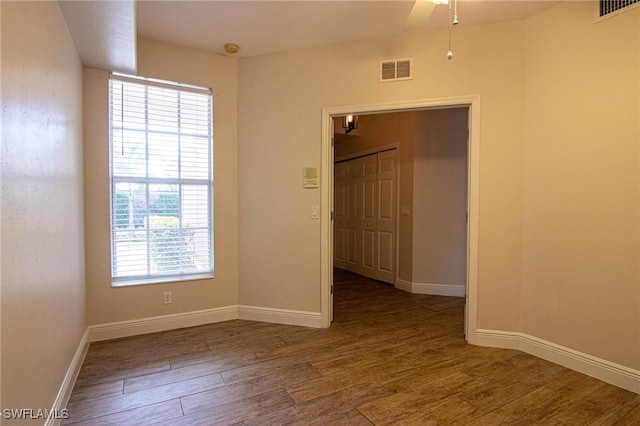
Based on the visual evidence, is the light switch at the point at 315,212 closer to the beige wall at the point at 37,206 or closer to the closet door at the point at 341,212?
the beige wall at the point at 37,206

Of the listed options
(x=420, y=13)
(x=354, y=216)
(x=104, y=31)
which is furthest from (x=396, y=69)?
(x=354, y=216)

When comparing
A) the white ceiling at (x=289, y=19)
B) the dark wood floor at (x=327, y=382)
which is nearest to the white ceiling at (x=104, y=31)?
the white ceiling at (x=289, y=19)

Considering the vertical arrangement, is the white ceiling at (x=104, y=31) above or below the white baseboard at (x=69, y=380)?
above

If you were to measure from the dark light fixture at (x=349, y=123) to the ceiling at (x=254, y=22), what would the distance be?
2382 mm

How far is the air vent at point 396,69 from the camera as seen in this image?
112 inches

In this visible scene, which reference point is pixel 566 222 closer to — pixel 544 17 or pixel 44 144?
pixel 544 17

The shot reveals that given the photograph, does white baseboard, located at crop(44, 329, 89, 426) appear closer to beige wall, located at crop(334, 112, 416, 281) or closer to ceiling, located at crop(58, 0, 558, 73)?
ceiling, located at crop(58, 0, 558, 73)

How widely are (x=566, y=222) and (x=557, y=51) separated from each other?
129 cm

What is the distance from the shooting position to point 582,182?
2.30 meters

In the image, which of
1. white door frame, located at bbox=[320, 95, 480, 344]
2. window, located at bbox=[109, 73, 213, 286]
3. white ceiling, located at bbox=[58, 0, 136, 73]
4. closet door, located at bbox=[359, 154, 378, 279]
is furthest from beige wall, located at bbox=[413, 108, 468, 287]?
white ceiling, located at bbox=[58, 0, 136, 73]

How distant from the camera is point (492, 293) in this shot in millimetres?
2723

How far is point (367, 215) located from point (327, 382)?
3524 millimetres

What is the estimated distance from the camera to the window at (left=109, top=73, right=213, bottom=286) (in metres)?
2.87

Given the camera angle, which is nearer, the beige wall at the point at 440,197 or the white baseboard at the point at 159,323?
the white baseboard at the point at 159,323
